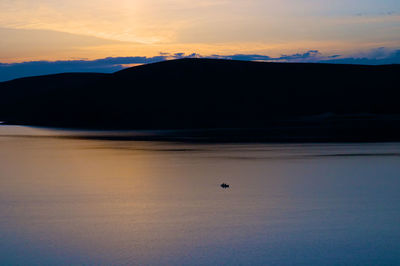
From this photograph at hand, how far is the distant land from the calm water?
5944 centimetres

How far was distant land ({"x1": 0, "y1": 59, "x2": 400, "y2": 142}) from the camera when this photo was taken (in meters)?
91.0

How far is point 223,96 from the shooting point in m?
100

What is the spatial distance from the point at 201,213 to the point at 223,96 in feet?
282

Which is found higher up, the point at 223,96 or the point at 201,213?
the point at 201,213

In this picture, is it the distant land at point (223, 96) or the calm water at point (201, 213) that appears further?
the distant land at point (223, 96)

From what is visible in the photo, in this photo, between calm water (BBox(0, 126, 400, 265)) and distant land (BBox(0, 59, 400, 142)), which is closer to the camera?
calm water (BBox(0, 126, 400, 265))

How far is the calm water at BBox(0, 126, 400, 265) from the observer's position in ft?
36.3

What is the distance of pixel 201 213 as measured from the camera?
14.7 metres

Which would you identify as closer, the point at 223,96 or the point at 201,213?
the point at 201,213

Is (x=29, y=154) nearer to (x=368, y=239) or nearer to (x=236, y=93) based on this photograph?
(x=368, y=239)

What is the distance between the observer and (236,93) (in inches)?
3979

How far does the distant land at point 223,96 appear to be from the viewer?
91000 mm

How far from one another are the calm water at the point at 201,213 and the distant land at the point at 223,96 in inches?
2340

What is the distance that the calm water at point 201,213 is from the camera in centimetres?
1107
